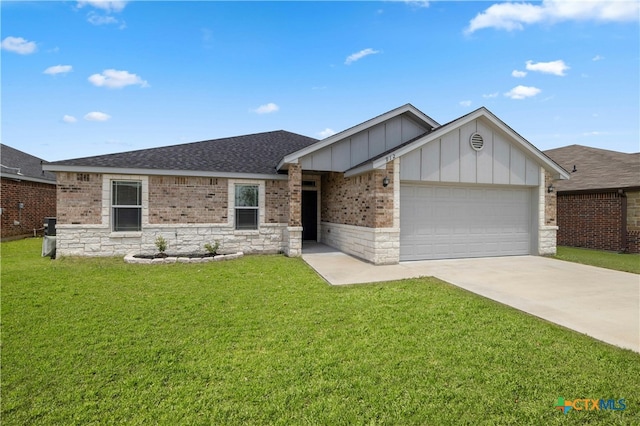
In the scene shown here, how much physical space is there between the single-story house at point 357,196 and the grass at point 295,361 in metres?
4.24

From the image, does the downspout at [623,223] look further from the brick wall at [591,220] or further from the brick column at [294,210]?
the brick column at [294,210]

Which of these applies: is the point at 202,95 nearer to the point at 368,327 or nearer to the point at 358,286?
the point at 358,286

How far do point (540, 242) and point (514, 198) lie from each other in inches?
70.0

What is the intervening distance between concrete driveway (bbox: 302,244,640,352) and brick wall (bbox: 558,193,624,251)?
531 centimetres

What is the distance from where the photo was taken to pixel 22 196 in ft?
52.3

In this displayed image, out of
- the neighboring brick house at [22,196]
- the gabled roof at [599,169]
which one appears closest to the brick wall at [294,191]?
the gabled roof at [599,169]

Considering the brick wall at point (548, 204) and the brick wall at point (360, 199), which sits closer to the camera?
the brick wall at point (360, 199)

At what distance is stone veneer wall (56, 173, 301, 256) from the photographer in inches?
394

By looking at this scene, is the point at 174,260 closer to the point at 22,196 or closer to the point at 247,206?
the point at 247,206

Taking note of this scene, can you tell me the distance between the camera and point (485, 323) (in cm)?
446

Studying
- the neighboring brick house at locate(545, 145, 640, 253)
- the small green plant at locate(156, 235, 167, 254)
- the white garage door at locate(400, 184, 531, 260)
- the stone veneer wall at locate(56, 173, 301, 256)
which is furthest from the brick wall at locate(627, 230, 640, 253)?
the small green plant at locate(156, 235, 167, 254)

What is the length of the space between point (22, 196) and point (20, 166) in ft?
7.44

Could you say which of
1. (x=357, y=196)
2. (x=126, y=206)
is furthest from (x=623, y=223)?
(x=126, y=206)

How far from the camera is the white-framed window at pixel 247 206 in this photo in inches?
444
